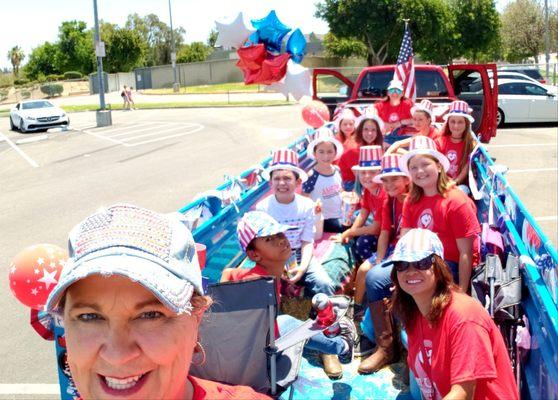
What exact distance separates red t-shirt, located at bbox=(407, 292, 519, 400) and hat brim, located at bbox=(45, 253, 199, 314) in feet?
5.77

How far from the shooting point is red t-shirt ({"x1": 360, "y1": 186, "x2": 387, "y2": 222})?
539cm

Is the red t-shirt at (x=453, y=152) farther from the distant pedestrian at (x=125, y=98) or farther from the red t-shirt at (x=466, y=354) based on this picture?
the distant pedestrian at (x=125, y=98)

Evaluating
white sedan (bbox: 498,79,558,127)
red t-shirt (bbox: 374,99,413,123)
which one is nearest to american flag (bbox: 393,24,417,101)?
red t-shirt (bbox: 374,99,413,123)

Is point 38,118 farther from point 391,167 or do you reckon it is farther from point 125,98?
point 391,167

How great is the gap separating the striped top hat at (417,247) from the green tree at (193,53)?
263 feet

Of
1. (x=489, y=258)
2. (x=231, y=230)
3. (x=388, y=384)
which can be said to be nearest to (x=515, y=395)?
(x=489, y=258)

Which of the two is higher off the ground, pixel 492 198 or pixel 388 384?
pixel 492 198

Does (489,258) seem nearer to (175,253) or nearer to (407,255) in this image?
(407,255)

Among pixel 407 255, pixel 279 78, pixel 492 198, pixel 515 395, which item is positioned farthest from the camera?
pixel 279 78

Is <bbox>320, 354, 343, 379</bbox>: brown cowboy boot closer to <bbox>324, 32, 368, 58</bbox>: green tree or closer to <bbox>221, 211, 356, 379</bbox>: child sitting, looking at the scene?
<bbox>221, 211, 356, 379</bbox>: child sitting

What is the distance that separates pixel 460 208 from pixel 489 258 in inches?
28.3

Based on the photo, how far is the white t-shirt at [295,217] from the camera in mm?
5078

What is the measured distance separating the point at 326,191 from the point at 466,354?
3.72 metres

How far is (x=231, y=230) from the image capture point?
5.00 meters
